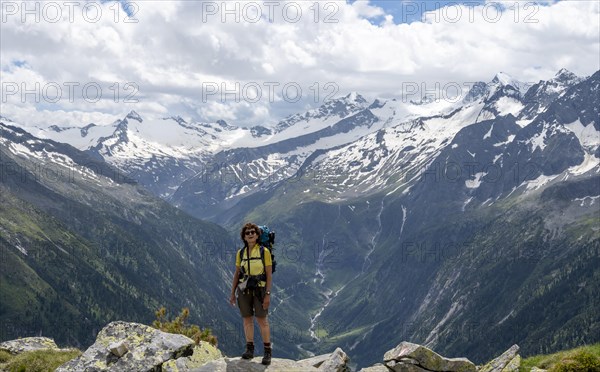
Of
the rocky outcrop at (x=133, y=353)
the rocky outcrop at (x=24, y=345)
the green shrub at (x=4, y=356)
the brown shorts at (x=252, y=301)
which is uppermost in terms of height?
the brown shorts at (x=252, y=301)

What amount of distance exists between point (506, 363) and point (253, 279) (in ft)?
44.6

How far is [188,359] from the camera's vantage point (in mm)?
28500

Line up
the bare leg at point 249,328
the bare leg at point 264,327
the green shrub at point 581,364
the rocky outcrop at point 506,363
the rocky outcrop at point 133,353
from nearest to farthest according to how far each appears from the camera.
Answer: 1. the green shrub at point 581,364
2. the rocky outcrop at point 133,353
3. the bare leg at point 264,327
4. the bare leg at point 249,328
5. the rocky outcrop at point 506,363

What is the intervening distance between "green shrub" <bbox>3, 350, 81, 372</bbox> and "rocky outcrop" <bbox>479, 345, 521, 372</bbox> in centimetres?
2193

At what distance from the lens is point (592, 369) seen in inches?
904

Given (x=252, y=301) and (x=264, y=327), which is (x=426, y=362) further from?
(x=252, y=301)

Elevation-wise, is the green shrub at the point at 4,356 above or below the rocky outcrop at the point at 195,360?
below

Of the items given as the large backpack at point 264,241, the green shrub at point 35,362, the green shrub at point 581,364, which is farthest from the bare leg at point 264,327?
the green shrub at point 581,364

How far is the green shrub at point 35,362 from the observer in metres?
30.3

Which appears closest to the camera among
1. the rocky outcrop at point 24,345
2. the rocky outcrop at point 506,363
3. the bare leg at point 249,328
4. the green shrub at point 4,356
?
the bare leg at point 249,328

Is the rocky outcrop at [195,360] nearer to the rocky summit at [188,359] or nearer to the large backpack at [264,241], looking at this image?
the rocky summit at [188,359]

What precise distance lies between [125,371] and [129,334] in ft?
12.3

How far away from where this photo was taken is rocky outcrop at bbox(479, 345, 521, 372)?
95.7 ft

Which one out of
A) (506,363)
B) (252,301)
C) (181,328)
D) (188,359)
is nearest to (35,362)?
(188,359)
